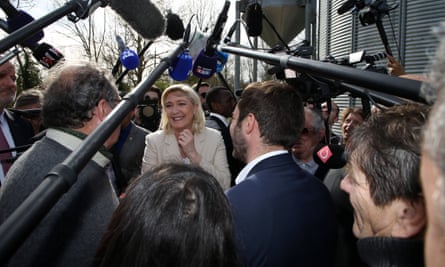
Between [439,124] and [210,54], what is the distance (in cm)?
157

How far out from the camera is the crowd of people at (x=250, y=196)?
3.42 feet

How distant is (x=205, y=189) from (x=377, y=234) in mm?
766

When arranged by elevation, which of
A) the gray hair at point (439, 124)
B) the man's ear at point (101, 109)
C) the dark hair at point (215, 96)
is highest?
the gray hair at point (439, 124)

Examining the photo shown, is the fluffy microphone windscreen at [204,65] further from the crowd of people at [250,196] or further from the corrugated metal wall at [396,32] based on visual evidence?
the corrugated metal wall at [396,32]

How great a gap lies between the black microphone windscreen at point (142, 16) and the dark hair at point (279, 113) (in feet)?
2.90

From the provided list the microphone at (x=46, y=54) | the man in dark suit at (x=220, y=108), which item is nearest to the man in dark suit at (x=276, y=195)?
the microphone at (x=46, y=54)

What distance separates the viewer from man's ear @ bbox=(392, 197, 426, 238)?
1.41 metres

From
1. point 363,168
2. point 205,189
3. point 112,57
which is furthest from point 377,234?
point 112,57

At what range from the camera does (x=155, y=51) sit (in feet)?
71.5

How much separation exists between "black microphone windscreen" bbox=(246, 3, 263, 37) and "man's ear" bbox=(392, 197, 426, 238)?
141 cm

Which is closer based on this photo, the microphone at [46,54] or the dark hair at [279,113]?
the microphone at [46,54]

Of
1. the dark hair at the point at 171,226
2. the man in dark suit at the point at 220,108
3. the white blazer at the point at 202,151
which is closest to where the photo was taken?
the dark hair at the point at 171,226

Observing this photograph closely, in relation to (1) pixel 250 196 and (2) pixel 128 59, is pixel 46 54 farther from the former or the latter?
(1) pixel 250 196

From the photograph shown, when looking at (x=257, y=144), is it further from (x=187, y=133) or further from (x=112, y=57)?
(x=112, y=57)
